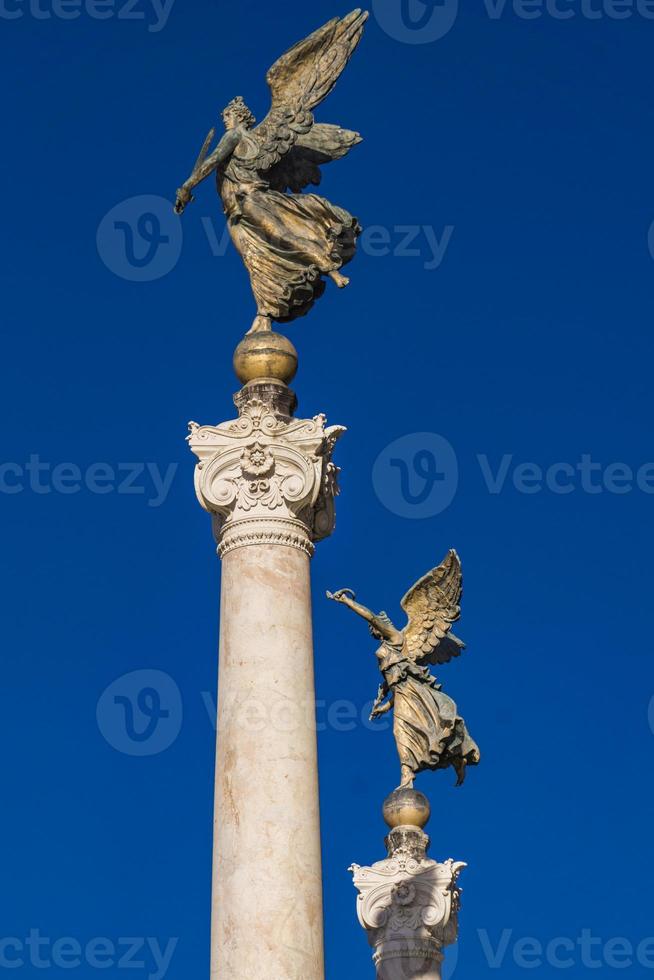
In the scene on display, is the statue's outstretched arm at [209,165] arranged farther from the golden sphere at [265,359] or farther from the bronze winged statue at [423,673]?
the bronze winged statue at [423,673]

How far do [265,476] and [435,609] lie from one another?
268 inches

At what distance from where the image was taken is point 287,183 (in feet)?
77.4

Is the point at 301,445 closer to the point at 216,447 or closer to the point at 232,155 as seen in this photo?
the point at 216,447

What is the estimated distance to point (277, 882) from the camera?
1845 cm

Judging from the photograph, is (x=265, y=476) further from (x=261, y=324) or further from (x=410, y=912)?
(x=410, y=912)

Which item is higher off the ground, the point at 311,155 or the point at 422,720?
the point at 311,155

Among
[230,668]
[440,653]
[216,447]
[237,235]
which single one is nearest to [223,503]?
[216,447]

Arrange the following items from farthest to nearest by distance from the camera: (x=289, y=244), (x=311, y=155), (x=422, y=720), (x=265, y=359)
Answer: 1. (x=422, y=720)
2. (x=311, y=155)
3. (x=289, y=244)
4. (x=265, y=359)

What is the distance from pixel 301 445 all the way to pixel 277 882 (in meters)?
5.17

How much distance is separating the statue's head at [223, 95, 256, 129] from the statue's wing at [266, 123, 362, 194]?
775 millimetres

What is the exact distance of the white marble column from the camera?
60.2 ft

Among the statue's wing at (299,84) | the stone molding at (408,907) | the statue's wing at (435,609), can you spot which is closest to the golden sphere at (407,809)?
the stone molding at (408,907)

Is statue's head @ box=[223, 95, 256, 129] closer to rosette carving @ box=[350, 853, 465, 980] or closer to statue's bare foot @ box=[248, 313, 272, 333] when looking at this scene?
statue's bare foot @ box=[248, 313, 272, 333]

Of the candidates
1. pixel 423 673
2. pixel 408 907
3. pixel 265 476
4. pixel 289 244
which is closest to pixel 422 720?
pixel 423 673
